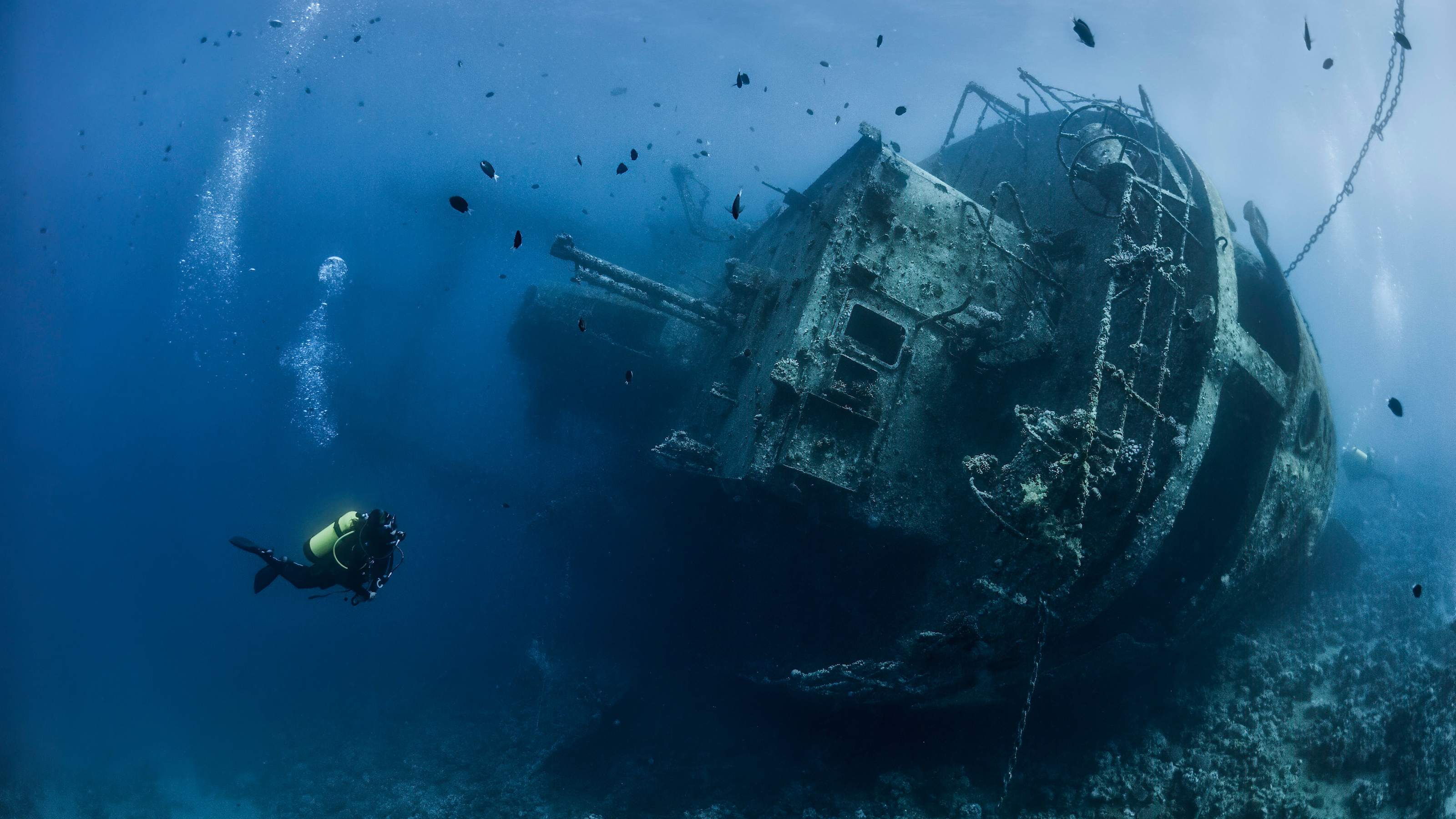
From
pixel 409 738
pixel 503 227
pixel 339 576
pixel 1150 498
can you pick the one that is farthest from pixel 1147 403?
pixel 503 227

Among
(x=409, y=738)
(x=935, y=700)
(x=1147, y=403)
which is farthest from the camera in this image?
(x=409, y=738)

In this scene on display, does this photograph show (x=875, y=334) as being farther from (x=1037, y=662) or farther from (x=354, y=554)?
(x=354, y=554)

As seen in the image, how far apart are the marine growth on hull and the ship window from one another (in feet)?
0.08

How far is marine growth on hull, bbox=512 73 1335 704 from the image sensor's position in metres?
4.82

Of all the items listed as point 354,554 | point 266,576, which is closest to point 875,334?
point 354,554

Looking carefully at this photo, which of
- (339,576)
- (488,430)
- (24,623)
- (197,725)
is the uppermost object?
(488,430)

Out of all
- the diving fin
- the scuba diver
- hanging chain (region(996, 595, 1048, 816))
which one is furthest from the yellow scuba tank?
hanging chain (region(996, 595, 1048, 816))

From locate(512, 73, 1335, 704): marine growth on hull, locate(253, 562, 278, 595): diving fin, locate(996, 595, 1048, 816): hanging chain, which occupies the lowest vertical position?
locate(253, 562, 278, 595): diving fin

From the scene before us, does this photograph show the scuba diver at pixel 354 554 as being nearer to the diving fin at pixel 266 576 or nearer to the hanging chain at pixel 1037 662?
the diving fin at pixel 266 576

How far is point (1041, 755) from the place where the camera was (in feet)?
19.6

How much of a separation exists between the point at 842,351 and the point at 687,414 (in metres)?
3.55

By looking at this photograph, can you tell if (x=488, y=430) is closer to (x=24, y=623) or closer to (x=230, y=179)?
(x=24, y=623)

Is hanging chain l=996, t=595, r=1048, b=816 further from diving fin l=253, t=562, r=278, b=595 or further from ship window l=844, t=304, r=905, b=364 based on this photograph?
diving fin l=253, t=562, r=278, b=595

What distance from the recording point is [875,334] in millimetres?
6078
